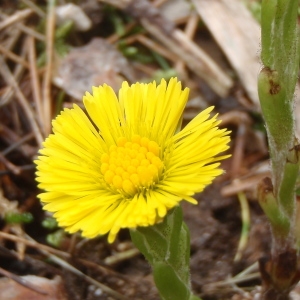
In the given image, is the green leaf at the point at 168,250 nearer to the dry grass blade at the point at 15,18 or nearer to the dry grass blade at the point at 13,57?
the dry grass blade at the point at 13,57

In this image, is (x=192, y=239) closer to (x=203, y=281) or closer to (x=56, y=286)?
(x=203, y=281)

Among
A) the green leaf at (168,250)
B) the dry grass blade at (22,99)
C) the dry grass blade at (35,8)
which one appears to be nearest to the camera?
the green leaf at (168,250)

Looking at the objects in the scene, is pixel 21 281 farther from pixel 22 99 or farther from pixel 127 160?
pixel 22 99

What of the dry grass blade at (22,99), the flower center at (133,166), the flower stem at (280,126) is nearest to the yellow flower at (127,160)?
the flower center at (133,166)

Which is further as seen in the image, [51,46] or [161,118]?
[51,46]

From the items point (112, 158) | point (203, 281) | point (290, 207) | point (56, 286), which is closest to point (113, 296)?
point (56, 286)

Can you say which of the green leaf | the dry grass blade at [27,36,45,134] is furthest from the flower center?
the dry grass blade at [27,36,45,134]

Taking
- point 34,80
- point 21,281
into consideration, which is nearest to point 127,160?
point 21,281
